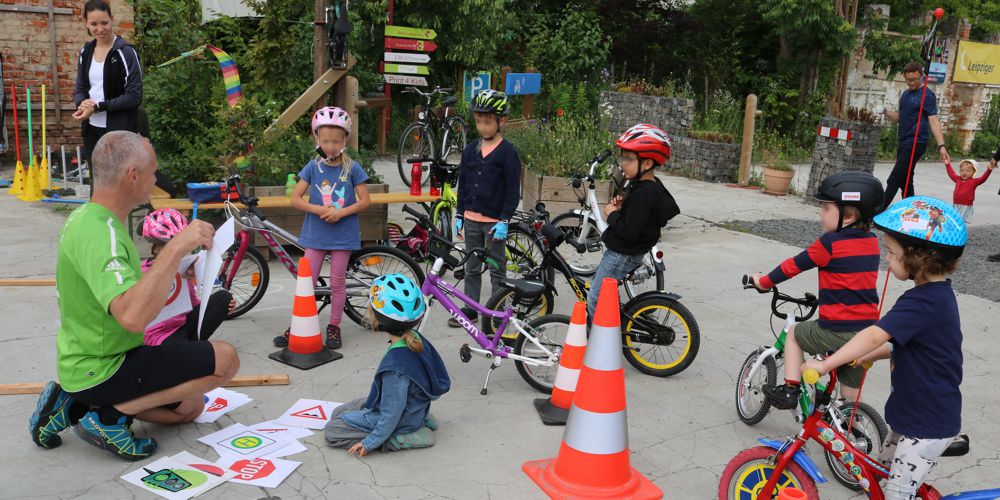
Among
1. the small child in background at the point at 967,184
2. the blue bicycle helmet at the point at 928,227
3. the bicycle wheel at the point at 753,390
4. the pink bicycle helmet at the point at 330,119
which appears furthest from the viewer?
the small child in background at the point at 967,184

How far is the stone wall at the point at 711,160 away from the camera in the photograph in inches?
555

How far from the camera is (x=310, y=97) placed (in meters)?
8.63

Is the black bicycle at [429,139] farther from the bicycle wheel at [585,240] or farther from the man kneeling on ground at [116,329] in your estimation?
the man kneeling on ground at [116,329]

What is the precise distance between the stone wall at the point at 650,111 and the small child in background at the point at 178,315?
11269 mm

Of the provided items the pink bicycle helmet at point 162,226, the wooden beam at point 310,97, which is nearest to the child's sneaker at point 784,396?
the pink bicycle helmet at point 162,226

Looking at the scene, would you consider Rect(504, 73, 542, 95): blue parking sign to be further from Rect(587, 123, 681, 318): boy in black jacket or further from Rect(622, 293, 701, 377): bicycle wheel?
Rect(622, 293, 701, 377): bicycle wheel

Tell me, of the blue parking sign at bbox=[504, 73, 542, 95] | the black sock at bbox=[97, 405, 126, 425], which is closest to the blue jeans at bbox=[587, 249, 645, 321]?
the black sock at bbox=[97, 405, 126, 425]

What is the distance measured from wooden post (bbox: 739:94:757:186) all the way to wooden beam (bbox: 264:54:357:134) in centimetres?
741

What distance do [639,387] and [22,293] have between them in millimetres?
4832

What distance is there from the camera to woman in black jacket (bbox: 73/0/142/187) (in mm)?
7188

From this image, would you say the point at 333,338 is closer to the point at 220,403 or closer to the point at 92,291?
the point at 220,403

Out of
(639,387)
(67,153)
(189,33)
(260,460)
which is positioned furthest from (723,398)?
(67,153)

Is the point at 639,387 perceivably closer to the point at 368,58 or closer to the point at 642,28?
the point at 368,58

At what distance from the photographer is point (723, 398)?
5.37 metres
